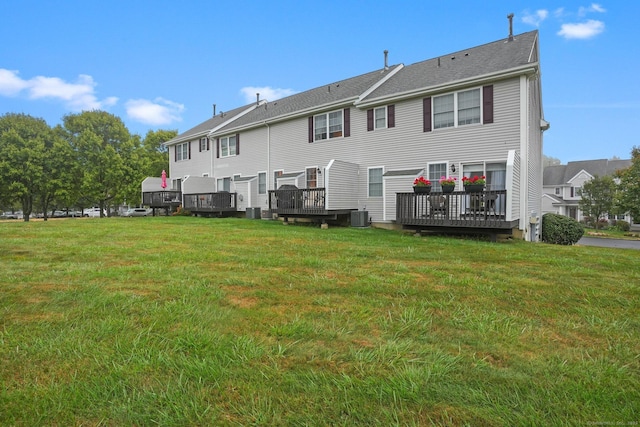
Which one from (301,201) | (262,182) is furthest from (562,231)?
(262,182)

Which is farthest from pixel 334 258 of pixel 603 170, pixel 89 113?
pixel 603 170

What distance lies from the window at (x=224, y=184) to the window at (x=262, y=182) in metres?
2.91

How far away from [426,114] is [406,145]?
133cm

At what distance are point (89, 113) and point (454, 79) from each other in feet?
→ 117

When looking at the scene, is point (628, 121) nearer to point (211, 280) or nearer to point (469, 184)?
point (469, 184)

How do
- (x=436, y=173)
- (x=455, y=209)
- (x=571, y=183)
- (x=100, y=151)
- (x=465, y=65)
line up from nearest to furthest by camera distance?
(x=455, y=209), (x=436, y=173), (x=465, y=65), (x=100, y=151), (x=571, y=183)

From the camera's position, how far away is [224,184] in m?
21.0

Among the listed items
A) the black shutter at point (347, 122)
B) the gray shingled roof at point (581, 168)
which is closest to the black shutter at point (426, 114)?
the black shutter at point (347, 122)

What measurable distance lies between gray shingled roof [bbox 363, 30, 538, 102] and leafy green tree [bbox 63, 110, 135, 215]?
2670cm

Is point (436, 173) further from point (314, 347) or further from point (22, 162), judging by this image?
point (22, 162)

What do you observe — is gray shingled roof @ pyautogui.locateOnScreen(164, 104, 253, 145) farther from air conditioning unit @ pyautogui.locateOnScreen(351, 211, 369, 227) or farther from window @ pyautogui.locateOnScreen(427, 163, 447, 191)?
window @ pyautogui.locateOnScreen(427, 163, 447, 191)

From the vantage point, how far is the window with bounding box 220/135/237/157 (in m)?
20.3

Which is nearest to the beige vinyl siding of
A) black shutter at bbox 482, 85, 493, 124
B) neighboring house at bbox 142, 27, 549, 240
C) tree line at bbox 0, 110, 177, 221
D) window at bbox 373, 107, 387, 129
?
neighboring house at bbox 142, 27, 549, 240

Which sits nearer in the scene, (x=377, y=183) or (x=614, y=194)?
(x=377, y=183)
